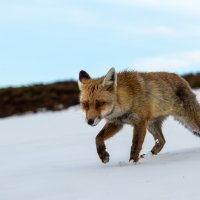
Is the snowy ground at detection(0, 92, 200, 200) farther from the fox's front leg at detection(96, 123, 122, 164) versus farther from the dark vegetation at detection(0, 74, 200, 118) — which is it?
the dark vegetation at detection(0, 74, 200, 118)

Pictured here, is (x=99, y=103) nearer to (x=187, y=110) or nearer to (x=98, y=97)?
(x=98, y=97)

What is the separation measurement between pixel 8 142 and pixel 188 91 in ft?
25.2

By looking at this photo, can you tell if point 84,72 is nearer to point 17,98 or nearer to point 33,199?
point 33,199

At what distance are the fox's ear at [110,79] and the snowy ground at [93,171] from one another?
4.20ft

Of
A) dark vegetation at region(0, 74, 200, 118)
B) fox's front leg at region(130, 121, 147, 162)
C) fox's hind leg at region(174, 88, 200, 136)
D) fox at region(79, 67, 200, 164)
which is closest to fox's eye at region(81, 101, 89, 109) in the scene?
fox at region(79, 67, 200, 164)

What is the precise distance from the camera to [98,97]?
8.45 m

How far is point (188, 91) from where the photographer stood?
10.3 metres

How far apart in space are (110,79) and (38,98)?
1325cm

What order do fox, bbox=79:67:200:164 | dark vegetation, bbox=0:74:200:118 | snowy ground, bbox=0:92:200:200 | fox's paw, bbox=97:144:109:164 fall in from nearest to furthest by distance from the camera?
snowy ground, bbox=0:92:200:200, fox, bbox=79:67:200:164, fox's paw, bbox=97:144:109:164, dark vegetation, bbox=0:74:200:118

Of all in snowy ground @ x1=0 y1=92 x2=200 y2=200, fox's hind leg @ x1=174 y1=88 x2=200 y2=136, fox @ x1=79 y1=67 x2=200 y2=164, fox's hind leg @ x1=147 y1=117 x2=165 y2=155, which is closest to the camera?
snowy ground @ x1=0 y1=92 x2=200 y2=200

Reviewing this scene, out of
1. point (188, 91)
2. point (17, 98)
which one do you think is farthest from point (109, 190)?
point (17, 98)

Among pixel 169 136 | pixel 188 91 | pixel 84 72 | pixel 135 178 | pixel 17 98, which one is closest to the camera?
pixel 135 178

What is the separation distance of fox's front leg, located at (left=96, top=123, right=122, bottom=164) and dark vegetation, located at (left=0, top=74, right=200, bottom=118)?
1175 cm

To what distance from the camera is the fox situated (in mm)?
8539
